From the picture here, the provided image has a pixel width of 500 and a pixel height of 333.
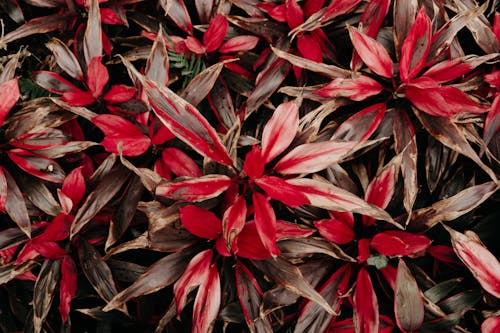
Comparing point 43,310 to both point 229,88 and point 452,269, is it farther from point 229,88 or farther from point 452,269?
point 452,269

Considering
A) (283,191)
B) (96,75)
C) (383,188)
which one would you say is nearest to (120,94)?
(96,75)

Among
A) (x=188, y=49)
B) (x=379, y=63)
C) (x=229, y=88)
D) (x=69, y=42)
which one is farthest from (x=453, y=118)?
(x=69, y=42)

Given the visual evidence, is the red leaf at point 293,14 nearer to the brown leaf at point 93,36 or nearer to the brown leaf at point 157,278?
the brown leaf at point 93,36

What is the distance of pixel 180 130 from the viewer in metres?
0.87

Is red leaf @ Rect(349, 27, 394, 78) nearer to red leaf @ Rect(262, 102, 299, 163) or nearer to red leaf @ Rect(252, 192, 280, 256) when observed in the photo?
red leaf @ Rect(262, 102, 299, 163)

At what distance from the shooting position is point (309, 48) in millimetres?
1103

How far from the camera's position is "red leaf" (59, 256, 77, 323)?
1.01 m

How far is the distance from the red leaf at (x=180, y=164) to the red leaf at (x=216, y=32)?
271 millimetres

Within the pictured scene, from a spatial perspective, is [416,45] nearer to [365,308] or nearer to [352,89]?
[352,89]

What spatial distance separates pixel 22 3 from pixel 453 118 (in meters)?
1.17

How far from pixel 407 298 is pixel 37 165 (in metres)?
0.81

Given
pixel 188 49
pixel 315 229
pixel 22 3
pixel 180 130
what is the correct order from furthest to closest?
1. pixel 22 3
2. pixel 188 49
3. pixel 315 229
4. pixel 180 130

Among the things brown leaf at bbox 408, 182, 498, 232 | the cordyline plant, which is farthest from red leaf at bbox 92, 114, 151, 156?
brown leaf at bbox 408, 182, 498, 232

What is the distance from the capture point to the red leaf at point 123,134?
98cm
